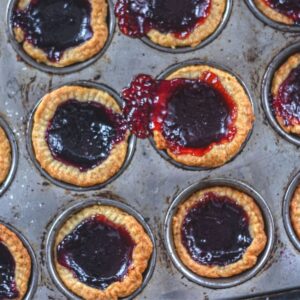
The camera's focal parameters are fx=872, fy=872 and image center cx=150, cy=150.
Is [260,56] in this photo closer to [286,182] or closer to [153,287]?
[286,182]

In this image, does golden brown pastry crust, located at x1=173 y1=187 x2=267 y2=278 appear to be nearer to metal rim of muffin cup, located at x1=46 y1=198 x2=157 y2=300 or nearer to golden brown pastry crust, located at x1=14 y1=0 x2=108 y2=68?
metal rim of muffin cup, located at x1=46 y1=198 x2=157 y2=300

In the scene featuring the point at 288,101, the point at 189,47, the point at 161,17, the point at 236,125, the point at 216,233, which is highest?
the point at 161,17

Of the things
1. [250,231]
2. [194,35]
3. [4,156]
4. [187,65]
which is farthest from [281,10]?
[4,156]

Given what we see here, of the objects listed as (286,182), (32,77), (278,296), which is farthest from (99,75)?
(278,296)

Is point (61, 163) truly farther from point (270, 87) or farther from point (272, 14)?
point (272, 14)

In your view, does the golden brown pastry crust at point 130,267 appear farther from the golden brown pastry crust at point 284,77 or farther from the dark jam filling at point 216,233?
the golden brown pastry crust at point 284,77

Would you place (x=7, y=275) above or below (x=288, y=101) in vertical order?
below

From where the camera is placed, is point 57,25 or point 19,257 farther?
point 57,25
